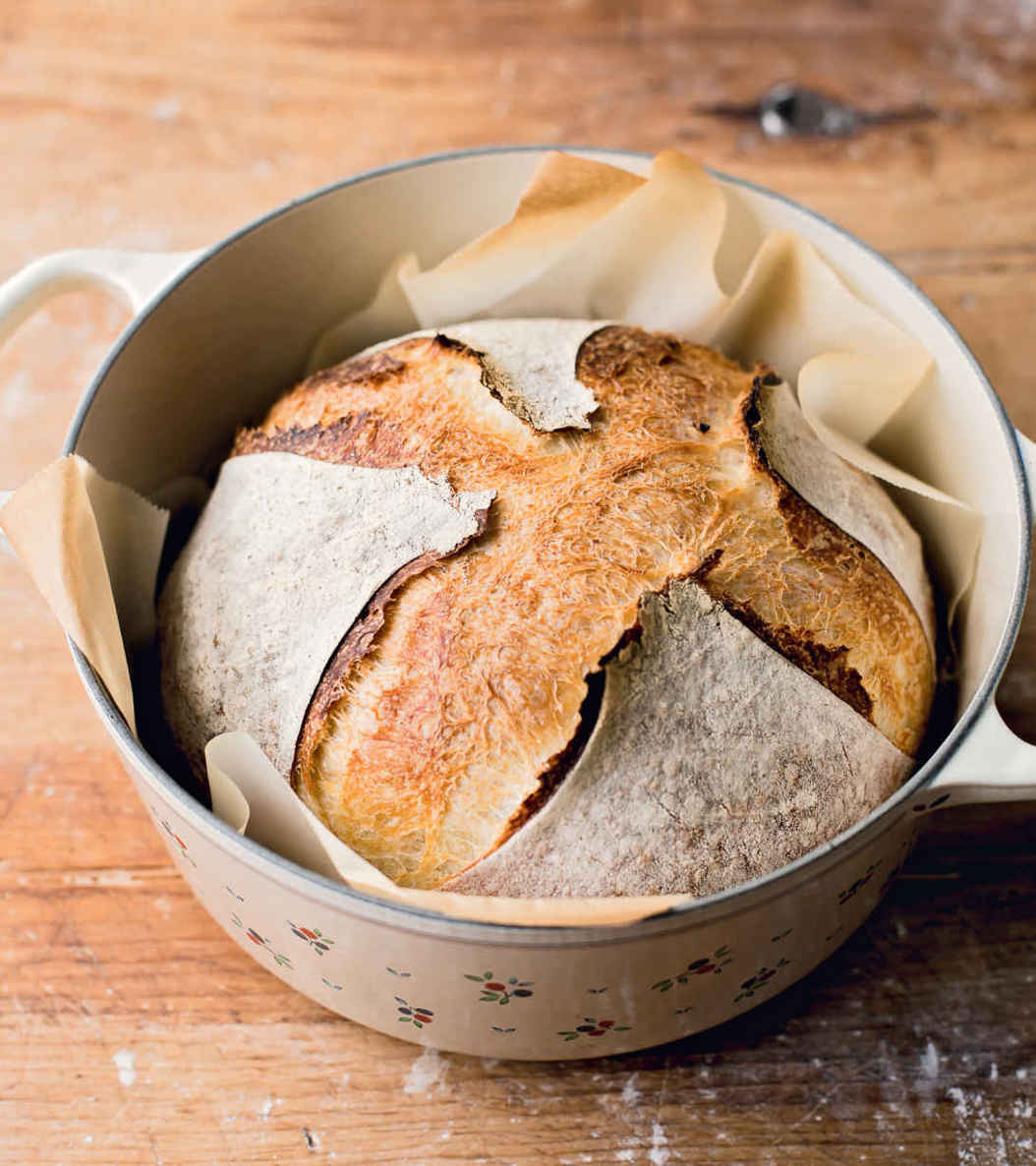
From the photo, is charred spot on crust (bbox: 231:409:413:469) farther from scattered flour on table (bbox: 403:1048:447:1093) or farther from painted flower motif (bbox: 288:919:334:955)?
scattered flour on table (bbox: 403:1048:447:1093)

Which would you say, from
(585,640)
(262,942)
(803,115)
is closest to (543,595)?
(585,640)

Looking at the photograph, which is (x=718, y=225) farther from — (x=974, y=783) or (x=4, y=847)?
(x=4, y=847)

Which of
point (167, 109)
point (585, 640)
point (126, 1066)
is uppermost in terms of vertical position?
point (167, 109)

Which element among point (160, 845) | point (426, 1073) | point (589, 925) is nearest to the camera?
point (589, 925)

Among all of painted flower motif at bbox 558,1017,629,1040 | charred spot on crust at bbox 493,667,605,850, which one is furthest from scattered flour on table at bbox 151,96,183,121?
painted flower motif at bbox 558,1017,629,1040

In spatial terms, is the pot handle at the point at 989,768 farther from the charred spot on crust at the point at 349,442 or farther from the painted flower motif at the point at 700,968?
the charred spot on crust at the point at 349,442

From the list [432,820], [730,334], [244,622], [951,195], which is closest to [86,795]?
[244,622]

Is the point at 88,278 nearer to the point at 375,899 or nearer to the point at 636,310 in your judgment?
the point at 636,310
